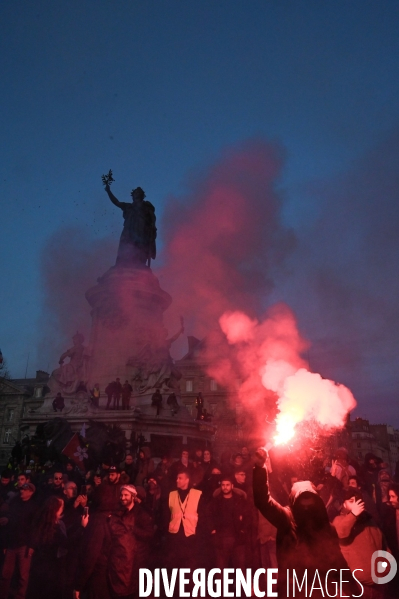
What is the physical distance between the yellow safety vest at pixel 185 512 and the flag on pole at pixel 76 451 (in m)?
7.04

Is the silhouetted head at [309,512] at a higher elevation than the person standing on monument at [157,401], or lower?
lower

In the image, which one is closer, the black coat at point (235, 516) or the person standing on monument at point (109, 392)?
the black coat at point (235, 516)

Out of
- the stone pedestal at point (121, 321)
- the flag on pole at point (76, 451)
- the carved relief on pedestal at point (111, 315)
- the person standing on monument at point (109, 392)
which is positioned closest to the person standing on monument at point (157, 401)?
the person standing on monument at point (109, 392)

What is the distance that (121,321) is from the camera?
75.8ft

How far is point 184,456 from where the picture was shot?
831cm

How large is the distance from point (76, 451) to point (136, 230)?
16.3 meters

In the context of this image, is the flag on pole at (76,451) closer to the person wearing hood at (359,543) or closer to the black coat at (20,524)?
the black coat at (20,524)

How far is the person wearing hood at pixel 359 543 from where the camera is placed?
4.63m

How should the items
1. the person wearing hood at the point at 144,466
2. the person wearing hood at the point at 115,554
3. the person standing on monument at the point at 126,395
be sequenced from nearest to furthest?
the person wearing hood at the point at 115,554, the person wearing hood at the point at 144,466, the person standing on monument at the point at 126,395

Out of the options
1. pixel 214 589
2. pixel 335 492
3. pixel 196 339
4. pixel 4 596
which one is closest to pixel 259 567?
pixel 214 589

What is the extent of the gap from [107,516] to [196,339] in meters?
46.1

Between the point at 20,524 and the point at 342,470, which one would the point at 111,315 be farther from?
the point at 20,524

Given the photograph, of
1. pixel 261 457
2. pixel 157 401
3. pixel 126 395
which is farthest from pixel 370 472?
pixel 126 395

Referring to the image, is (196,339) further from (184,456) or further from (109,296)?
(184,456)
